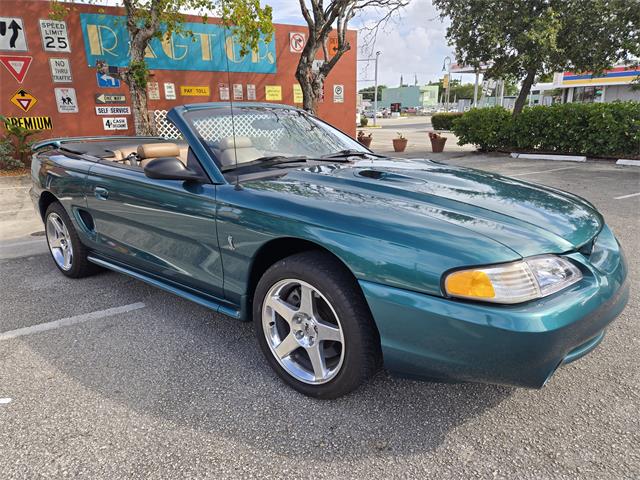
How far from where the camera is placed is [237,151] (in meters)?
2.80

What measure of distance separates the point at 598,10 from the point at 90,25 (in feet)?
41.3

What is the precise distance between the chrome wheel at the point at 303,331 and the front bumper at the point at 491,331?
0.31 m

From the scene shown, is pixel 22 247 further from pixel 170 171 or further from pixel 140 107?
pixel 140 107

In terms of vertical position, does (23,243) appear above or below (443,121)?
below

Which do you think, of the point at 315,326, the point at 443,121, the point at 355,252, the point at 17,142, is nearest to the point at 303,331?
the point at 315,326

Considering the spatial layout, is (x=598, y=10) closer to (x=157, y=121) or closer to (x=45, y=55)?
(x=157, y=121)

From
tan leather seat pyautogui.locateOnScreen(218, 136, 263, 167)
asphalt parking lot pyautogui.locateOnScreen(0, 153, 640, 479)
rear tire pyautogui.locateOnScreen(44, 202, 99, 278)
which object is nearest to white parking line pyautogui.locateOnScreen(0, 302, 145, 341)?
asphalt parking lot pyautogui.locateOnScreen(0, 153, 640, 479)

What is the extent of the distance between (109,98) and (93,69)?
28.8 inches

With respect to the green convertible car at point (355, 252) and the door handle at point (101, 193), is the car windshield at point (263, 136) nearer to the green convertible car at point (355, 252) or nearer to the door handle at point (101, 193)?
the green convertible car at point (355, 252)

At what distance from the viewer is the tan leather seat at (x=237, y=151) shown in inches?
108

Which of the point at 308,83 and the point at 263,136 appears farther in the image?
the point at 308,83

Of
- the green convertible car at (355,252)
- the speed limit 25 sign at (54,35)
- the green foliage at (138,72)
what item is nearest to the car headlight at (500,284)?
the green convertible car at (355,252)

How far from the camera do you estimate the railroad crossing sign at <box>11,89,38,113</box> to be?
10625mm

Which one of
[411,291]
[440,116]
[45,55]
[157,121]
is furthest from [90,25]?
[440,116]
